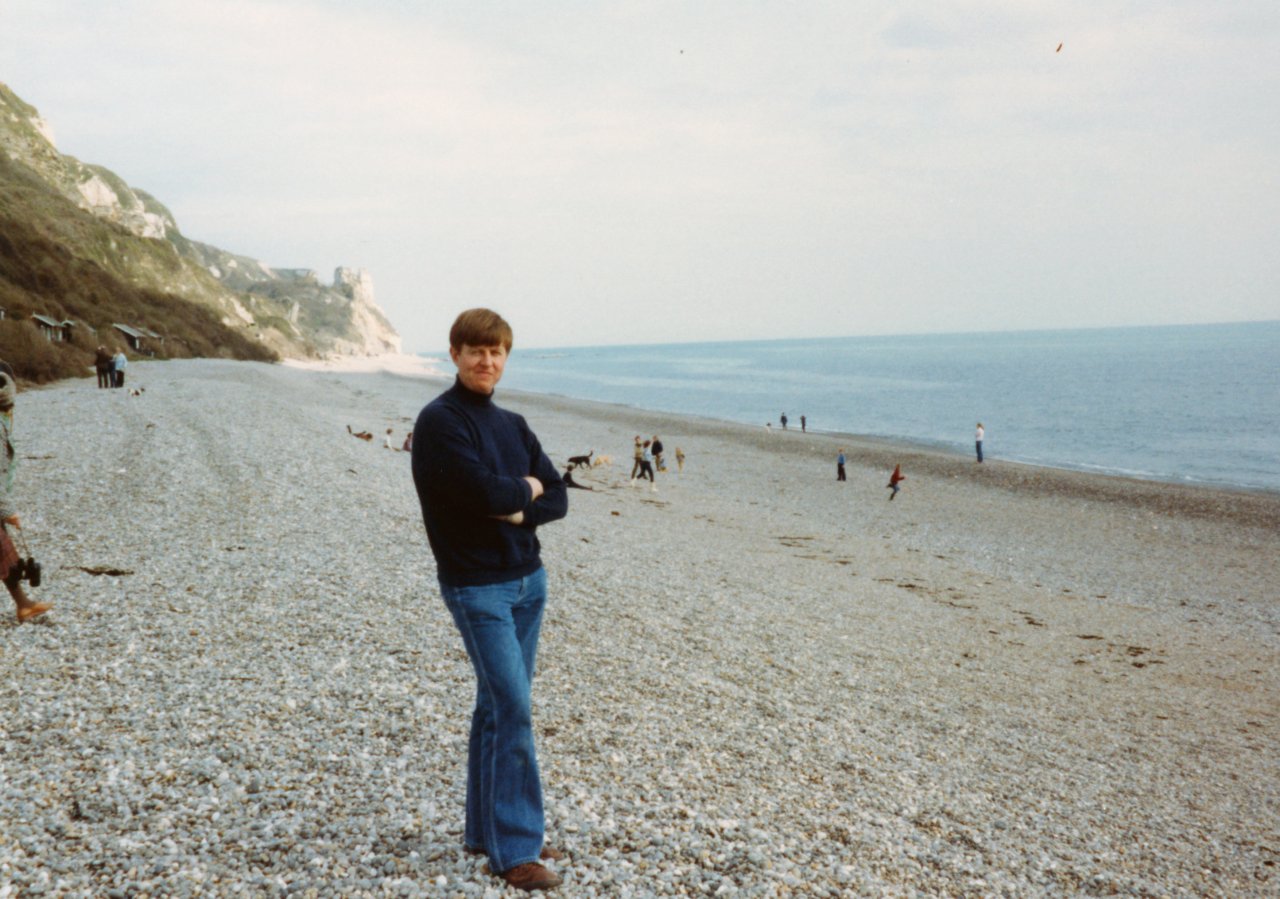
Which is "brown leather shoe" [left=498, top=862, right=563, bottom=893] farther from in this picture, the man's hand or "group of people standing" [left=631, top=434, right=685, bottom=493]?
"group of people standing" [left=631, top=434, right=685, bottom=493]

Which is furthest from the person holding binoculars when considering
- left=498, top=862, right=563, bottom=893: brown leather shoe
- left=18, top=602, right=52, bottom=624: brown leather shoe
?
left=498, top=862, right=563, bottom=893: brown leather shoe

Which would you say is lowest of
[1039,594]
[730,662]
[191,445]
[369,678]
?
[1039,594]

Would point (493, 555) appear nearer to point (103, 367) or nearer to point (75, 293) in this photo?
point (103, 367)

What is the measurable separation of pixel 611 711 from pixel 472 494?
4256mm

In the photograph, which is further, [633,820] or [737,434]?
[737,434]

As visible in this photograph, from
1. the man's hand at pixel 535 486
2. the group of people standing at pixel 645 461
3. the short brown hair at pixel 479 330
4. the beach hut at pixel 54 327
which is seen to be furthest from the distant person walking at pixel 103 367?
the man's hand at pixel 535 486

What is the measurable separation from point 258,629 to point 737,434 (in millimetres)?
49379

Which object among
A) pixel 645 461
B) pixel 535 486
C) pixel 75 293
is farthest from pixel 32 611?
pixel 75 293

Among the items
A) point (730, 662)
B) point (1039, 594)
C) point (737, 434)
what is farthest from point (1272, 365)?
point (730, 662)

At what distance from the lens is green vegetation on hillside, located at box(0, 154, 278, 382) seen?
40.6 metres

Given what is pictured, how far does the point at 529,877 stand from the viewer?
4.29 metres

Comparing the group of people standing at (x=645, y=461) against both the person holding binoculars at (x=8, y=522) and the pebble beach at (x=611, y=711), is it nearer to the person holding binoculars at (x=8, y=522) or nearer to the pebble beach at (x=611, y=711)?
the pebble beach at (x=611, y=711)

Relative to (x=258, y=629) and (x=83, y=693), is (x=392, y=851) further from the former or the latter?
(x=258, y=629)

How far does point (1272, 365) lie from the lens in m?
130
